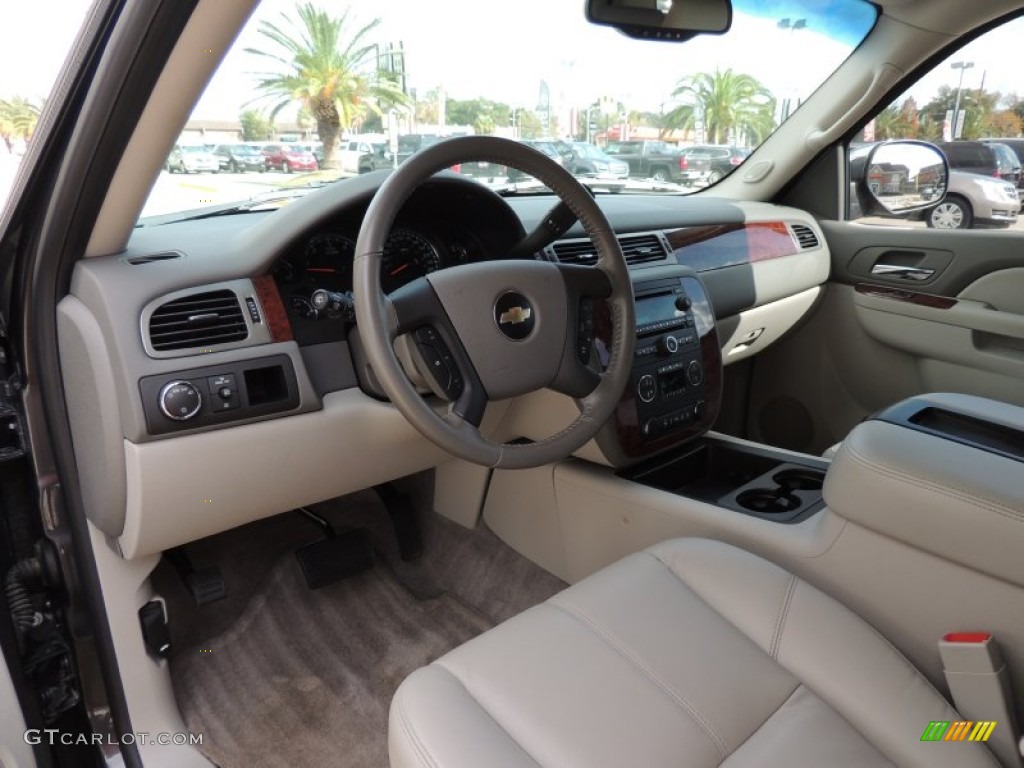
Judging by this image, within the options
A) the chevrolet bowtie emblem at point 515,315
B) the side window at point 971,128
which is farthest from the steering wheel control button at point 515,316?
the side window at point 971,128

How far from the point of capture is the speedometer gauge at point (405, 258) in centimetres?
172

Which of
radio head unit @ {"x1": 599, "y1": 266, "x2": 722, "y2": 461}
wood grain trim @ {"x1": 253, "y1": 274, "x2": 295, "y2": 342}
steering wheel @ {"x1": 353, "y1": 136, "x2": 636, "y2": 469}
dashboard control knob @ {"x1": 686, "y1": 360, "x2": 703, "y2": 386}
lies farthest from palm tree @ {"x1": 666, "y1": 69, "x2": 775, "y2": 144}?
wood grain trim @ {"x1": 253, "y1": 274, "x2": 295, "y2": 342}

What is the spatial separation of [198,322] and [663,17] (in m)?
1.12

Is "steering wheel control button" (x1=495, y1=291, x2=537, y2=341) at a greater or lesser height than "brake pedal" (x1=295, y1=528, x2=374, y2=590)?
greater

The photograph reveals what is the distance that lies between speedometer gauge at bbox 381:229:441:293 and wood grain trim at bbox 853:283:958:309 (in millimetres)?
1813

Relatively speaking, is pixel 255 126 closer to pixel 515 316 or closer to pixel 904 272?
pixel 515 316

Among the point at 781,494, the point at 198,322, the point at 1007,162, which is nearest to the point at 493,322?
the point at 198,322

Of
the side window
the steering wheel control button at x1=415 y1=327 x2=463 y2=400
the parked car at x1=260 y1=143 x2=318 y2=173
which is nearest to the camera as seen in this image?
the steering wheel control button at x1=415 y1=327 x2=463 y2=400

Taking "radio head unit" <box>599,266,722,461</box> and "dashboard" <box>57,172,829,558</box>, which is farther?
"radio head unit" <box>599,266,722,461</box>

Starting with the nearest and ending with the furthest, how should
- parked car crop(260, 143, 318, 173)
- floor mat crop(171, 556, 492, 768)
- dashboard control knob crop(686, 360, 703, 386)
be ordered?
parked car crop(260, 143, 318, 173) < floor mat crop(171, 556, 492, 768) < dashboard control knob crop(686, 360, 703, 386)

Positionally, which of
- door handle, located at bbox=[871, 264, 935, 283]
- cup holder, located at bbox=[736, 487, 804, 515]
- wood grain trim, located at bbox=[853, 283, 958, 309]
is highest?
door handle, located at bbox=[871, 264, 935, 283]

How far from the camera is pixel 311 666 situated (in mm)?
2053

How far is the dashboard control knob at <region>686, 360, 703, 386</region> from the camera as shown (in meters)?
2.04

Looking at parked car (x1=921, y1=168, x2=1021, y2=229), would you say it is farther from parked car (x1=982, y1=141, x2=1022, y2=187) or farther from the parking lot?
the parking lot
